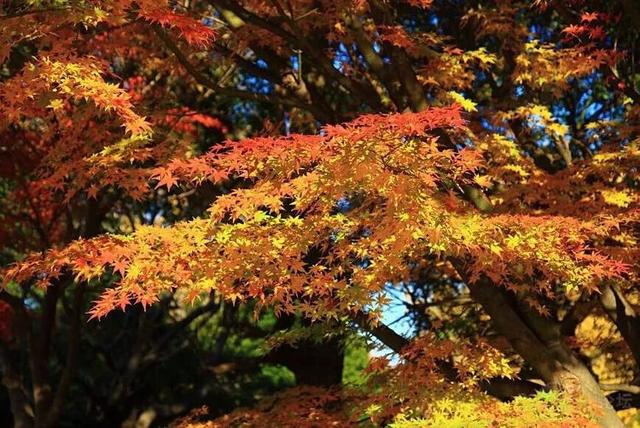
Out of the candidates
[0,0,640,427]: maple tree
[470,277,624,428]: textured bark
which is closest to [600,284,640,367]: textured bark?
[0,0,640,427]: maple tree

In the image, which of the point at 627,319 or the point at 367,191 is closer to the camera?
the point at 367,191

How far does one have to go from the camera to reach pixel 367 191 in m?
3.89

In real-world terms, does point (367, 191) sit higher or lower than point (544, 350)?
higher

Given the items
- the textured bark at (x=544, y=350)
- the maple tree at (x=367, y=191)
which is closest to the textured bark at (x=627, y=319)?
the maple tree at (x=367, y=191)

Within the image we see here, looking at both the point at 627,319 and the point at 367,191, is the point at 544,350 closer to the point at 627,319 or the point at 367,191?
the point at 627,319

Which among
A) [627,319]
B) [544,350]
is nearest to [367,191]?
[544,350]

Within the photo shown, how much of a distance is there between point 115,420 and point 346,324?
6.26m

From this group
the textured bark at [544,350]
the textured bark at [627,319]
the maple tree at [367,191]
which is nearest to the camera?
the maple tree at [367,191]

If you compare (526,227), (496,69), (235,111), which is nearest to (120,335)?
(235,111)

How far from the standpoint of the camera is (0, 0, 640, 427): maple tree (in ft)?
13.7

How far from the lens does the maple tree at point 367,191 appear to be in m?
4.19

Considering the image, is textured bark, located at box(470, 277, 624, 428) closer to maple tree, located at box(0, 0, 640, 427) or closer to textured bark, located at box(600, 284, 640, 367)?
maple tree, located at box(0, 0, 640, 427)

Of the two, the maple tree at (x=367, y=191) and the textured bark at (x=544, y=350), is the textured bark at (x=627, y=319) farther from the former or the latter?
the textured bark at (x=544, y=350)

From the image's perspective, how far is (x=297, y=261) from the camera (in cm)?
438
